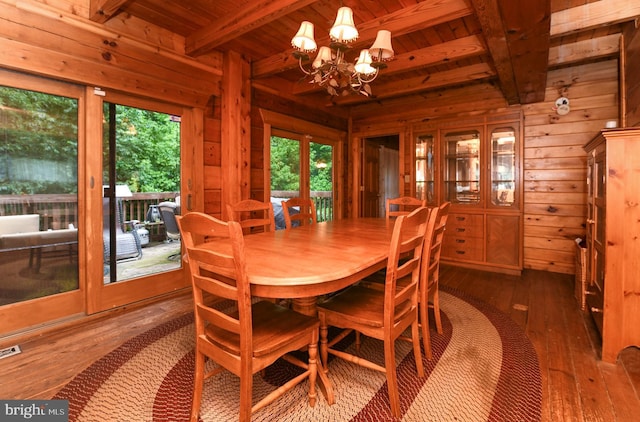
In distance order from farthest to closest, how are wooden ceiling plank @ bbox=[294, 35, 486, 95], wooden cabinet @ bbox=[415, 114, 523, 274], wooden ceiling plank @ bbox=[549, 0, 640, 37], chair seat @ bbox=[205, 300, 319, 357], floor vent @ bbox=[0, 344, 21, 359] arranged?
1. wooden cabinet @ bbox=[415, 114, 523, 274]
2. wooden ceiling plank @ bbox=[294, 35, 486, 95]
3. wooden ceiling plank @ bbox=[549, 0, 640, 37]
4. floor vent @ bbox=[0, 344, 21, 359]
5. chair seat @ bbox=[205, 300, 319, 357]

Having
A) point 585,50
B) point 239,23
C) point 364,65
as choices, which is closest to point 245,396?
point 364,65

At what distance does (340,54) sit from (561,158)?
10.8ft

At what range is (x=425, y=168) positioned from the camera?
4.58m

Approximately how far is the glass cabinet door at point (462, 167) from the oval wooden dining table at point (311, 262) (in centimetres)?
252

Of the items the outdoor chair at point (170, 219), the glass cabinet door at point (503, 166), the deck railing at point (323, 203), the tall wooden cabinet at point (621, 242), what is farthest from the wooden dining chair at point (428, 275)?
the deck railing at point (323, 203)

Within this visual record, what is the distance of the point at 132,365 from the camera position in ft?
6.08

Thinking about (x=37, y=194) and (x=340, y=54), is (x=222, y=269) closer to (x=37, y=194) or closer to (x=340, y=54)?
(x=340, y=54)

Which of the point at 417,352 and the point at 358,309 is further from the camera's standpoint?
the point at 417,352

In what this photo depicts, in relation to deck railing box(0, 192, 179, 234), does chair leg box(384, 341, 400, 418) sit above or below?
below

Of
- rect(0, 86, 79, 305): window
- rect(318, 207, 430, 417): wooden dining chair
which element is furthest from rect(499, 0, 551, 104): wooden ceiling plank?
rect(0, 86, 79, 305): window

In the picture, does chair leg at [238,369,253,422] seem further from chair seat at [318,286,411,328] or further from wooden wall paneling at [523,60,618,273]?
wooden wall paneling at [523,60,618,273]

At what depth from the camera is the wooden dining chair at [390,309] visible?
1394 mm

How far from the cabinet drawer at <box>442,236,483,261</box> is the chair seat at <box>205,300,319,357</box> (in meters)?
3.33

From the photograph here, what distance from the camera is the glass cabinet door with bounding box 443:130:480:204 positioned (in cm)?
420
